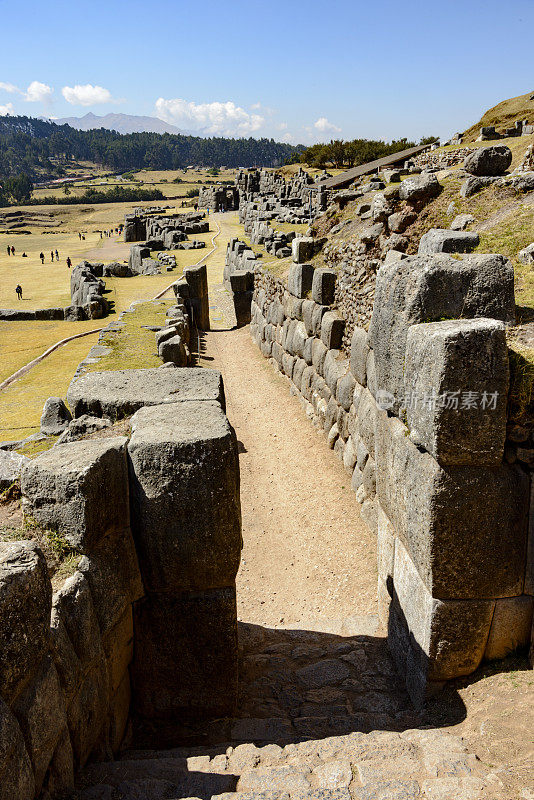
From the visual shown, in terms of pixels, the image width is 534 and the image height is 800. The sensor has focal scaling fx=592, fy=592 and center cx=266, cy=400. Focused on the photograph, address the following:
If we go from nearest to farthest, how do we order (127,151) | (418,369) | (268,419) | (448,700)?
1. (418,369)
2. (448,700)
3. (268,419)
4. (127,151)

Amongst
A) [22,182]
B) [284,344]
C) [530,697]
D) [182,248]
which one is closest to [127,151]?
[22,182]

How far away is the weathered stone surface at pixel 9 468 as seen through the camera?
14.5 feet

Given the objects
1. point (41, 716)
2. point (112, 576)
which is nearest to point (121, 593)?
point (112, 576)

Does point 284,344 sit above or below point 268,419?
above

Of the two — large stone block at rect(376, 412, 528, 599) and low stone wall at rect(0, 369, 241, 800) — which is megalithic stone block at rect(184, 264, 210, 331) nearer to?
low stone wall at rect(0, 369, 241, 800)

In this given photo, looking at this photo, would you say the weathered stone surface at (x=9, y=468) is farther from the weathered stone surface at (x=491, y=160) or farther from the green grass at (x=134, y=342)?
the weathered stone surface at (x=491, y=160)

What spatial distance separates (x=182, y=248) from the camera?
42.3 metres

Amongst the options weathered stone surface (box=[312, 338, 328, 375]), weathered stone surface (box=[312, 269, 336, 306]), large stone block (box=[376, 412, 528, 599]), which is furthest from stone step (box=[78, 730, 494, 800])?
weathered stone surface (box=[312, 269, 336, 306])

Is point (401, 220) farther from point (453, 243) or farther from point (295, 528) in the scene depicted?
point (295, 528)

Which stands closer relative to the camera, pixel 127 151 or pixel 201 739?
pixel 201 739

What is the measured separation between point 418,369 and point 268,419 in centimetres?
936

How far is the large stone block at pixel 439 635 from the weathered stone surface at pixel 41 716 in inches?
117

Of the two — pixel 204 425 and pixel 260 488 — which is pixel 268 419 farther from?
pixel 204 425

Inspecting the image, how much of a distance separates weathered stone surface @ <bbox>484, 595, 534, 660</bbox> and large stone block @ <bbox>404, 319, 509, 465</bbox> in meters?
1.25
